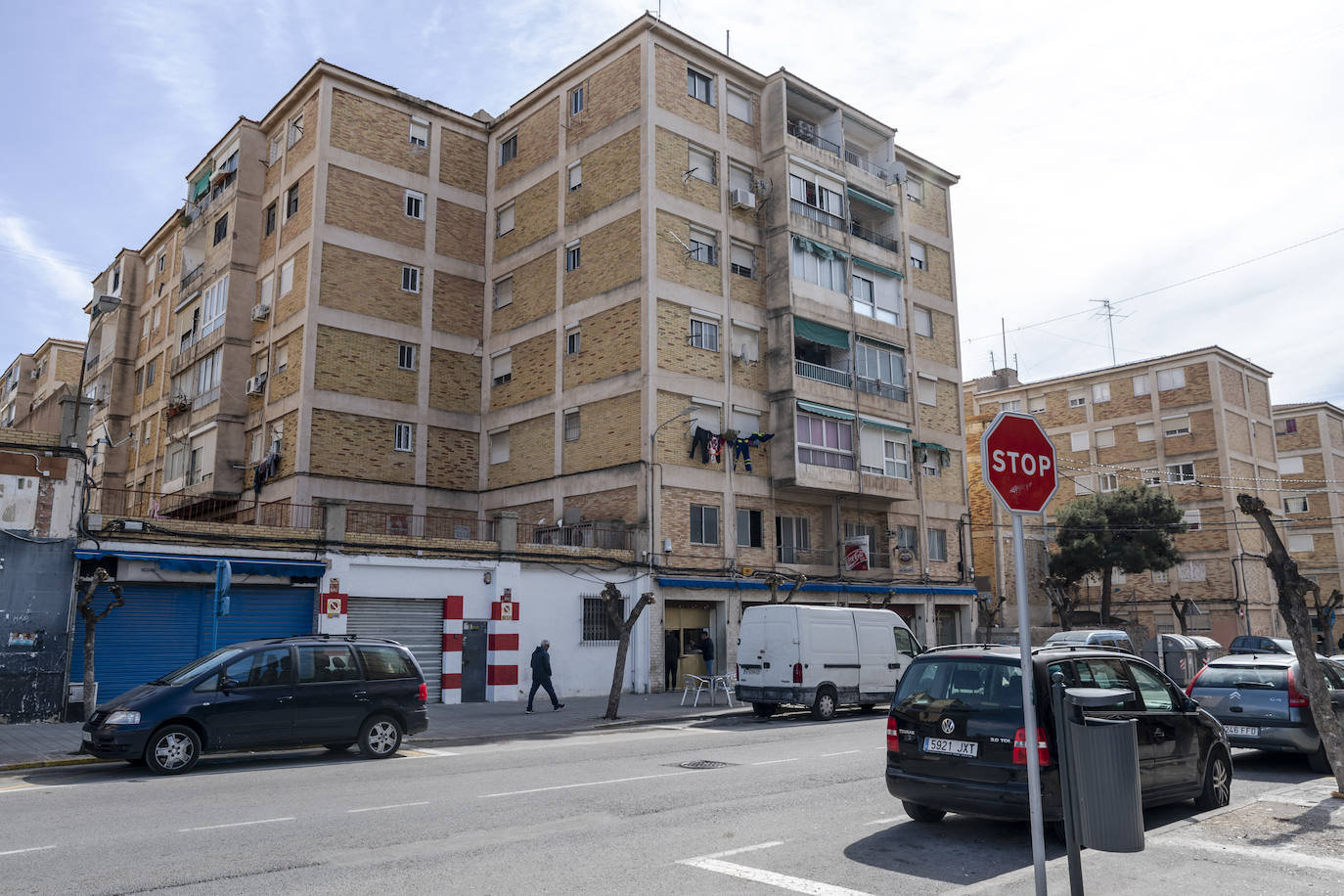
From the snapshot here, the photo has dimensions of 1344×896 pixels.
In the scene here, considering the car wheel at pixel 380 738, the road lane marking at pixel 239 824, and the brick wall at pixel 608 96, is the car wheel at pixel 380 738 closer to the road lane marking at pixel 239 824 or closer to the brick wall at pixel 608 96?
the road lane marking at pixel 239 824

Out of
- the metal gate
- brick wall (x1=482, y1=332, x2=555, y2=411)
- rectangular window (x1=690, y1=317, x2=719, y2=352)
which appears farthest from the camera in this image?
brick wall (x1=482, y1=332, x2=555, y2=411)

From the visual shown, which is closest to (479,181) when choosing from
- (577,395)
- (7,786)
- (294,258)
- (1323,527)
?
(294,258)

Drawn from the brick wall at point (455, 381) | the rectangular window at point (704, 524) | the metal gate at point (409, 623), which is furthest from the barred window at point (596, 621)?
the brick wall at point (455, 381)

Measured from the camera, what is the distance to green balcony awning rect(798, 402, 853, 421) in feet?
102

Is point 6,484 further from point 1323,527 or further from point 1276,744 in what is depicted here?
point 1323,527

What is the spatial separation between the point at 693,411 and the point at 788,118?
43.4 feet

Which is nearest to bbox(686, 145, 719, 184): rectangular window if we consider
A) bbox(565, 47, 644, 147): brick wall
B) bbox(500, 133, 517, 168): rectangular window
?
bbox(565, 47, 644, 147): brick wall

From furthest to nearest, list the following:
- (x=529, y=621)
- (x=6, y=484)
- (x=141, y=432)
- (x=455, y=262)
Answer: (x=141, y=432) → (x=455, y=262) → (x=529, y=621) → (x=6, y=484)

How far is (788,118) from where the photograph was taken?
117ft

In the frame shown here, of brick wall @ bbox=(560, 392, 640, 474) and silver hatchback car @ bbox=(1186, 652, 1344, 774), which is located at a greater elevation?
brick wall @ bbox=(560, 392, 640, 474)

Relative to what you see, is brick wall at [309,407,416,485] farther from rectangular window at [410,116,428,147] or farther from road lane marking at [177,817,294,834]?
road lane marking at [177,817,294,834]

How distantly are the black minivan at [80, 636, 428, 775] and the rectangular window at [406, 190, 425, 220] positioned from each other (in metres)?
22.5

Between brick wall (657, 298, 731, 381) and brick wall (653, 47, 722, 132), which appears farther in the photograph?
brick wall (653, 47, 722, 132)

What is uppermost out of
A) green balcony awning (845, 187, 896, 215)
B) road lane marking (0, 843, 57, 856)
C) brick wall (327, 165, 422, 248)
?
green balcony awning (845, 187, 896, 215)
